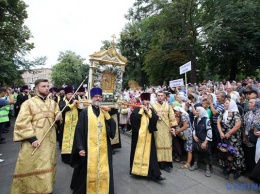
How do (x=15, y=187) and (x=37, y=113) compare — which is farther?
(x=37, y=113)

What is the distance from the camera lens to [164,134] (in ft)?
16.4

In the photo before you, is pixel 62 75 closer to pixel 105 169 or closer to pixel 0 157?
pixel 0 157

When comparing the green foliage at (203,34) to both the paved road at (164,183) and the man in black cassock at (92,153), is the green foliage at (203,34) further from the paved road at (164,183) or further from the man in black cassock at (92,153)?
the man in black cassock at (92,153)

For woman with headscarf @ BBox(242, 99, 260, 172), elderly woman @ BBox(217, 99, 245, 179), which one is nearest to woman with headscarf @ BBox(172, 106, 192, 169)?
elderly woman @ BBox(217, 99, 245, 179)

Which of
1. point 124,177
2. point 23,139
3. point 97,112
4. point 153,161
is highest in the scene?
point 97,112

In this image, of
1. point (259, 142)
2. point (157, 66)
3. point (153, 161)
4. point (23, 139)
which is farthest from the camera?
point (157, 66)

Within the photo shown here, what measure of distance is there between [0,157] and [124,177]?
396 cm

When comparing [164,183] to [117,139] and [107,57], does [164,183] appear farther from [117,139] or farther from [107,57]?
[107,57]

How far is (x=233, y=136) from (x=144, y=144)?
2.03 metres

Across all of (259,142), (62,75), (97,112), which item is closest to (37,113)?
(97,112)

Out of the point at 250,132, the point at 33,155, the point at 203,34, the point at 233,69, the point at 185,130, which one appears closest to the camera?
the point at 33,155

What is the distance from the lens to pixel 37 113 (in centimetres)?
346

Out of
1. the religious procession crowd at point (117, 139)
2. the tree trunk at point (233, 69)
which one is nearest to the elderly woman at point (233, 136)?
the religious procession crowd at point (117, 139)

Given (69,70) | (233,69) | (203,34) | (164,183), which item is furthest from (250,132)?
(69,70)
